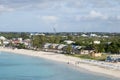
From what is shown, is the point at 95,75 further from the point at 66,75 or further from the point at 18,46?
the point at 18,46

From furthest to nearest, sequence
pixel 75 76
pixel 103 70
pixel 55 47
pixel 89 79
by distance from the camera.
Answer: pixel 55 47, pixel 103 70, pixel 75 76, pixel 89 79

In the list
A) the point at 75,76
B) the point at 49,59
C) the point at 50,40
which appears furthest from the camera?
the point at 50,40

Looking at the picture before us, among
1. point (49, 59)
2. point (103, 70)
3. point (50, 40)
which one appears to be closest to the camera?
point (103, 70)

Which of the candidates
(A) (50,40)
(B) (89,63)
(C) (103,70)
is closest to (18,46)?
(A) (50,40)

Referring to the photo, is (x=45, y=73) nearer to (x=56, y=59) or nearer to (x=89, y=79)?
(x=89, y=79)

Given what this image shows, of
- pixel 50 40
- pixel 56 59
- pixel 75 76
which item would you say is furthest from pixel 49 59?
pixel 50 40

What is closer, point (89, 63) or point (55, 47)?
point (89, 63)

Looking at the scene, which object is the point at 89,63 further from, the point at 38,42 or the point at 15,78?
the point at 38,42

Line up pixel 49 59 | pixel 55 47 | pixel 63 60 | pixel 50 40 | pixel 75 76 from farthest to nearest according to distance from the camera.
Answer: pixel 50 40
pixel 55 47
pixel 49 59
pixel 63 60
pixel 75 76

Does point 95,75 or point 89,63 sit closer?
point 95,75
